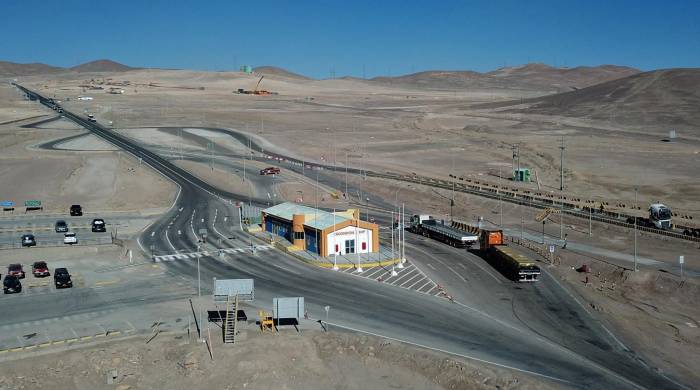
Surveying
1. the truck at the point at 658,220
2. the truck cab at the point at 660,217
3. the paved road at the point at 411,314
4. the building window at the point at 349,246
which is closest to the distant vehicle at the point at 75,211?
the paved road at the point at 411,314

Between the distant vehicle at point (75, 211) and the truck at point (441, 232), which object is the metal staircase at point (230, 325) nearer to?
the truck at point (441, 232)

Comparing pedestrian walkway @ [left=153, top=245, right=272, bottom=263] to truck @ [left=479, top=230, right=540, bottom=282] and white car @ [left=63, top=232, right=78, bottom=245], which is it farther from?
truck @ [left=479, top=230, right=540, bottom=282]

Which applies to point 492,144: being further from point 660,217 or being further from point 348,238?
point 348,238

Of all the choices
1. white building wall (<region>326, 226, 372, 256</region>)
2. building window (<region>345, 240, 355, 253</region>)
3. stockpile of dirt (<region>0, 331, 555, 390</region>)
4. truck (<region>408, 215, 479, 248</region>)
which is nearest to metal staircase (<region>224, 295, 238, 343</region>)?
stockpile of dirt (<region>0, 331, 555, 390</region>)

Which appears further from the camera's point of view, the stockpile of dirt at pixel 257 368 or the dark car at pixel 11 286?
the dark car at pixel 11 286

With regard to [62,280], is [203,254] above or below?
below

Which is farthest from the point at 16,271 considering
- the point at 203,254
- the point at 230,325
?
the point at 230,325

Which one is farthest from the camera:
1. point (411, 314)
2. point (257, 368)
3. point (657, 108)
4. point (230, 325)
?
point (657, 108)
